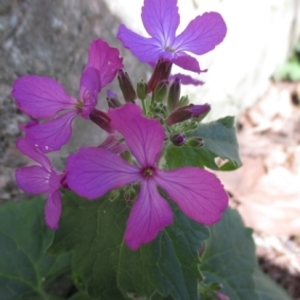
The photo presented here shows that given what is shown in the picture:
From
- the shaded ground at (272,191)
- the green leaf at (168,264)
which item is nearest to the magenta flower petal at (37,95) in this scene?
the green leaf at (168,264)

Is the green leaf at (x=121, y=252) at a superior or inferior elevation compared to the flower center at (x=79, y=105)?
inferior

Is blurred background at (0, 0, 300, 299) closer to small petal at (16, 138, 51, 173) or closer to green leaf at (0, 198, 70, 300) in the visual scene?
green leaf at (0, 198, 70, 300)

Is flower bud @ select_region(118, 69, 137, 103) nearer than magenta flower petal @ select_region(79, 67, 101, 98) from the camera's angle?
No

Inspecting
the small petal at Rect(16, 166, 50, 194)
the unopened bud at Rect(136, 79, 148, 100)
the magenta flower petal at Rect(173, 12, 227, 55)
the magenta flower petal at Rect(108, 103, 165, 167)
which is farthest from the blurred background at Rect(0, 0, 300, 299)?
the magenta flower petal at Rect(108, 103, 165, 167)

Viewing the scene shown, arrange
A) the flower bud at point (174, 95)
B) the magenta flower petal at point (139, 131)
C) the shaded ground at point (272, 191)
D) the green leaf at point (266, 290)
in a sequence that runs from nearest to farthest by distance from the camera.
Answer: the magenta flower petal at point (139, 131), the flower bud at point (174, 95), the green leaf at point (266, 290), the shaded ground at point (272, 191)

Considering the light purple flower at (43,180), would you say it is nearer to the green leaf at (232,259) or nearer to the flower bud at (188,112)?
the flower bud at (188,112)

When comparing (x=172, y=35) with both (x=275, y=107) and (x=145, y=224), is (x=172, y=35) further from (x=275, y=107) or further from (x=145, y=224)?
(x=275, y=107)

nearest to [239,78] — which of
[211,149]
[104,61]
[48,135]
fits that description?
[211,149]

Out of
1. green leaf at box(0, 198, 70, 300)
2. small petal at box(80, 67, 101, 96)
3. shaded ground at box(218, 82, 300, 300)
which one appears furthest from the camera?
shaded ground at box(218, 82, 300, 300)
